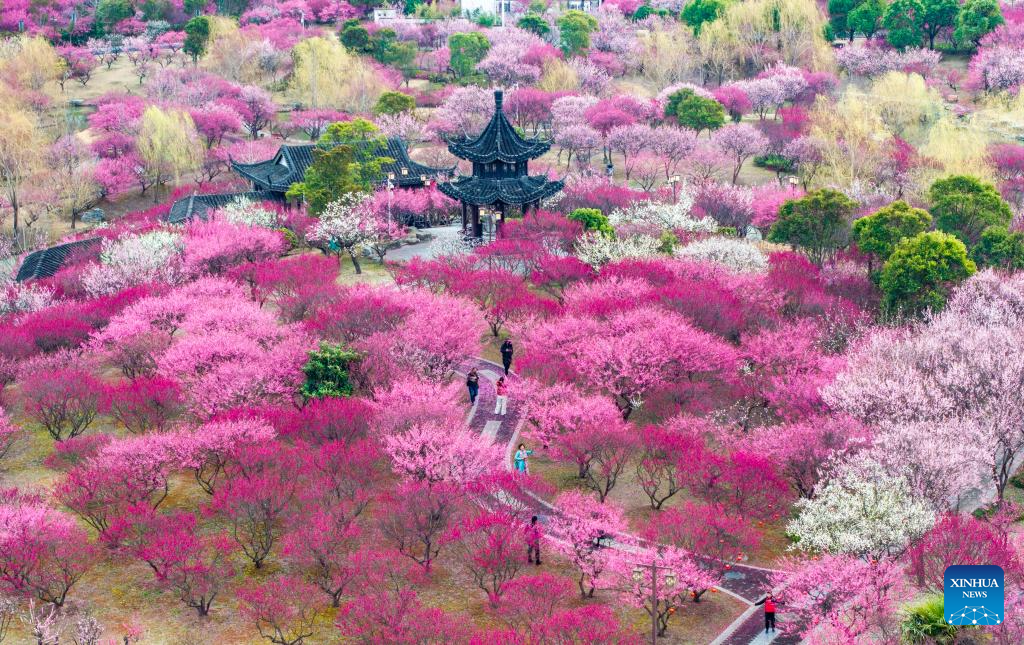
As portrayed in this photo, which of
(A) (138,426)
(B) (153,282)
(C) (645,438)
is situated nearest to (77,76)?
(B) (153,282)

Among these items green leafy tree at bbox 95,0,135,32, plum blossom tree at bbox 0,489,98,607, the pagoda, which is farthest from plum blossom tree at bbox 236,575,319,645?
green leafy tree at bbox 95,0,135,32

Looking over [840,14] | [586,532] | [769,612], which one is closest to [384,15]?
[840,14]

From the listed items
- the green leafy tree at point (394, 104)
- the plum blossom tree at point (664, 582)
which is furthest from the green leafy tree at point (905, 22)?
the plum blossom tree at point (664, 582)

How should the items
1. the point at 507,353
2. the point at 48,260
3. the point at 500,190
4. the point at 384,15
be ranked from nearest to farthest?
the point at 507,353 → the point at 500,190 → the point at 48,260 → the point at 384,15

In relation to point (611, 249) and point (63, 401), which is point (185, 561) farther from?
point (611, 249)

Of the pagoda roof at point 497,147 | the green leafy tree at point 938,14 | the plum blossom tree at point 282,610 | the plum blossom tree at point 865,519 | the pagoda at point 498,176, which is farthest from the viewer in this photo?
the green leafy tree at point 938,14

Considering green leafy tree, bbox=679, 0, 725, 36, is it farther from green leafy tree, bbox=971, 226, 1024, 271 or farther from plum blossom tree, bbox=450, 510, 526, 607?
plum blossom tree, bbox=450, 510, 526, 607

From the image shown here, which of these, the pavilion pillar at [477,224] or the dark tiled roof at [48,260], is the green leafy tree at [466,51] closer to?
the pavilion pillar at [477,224]
